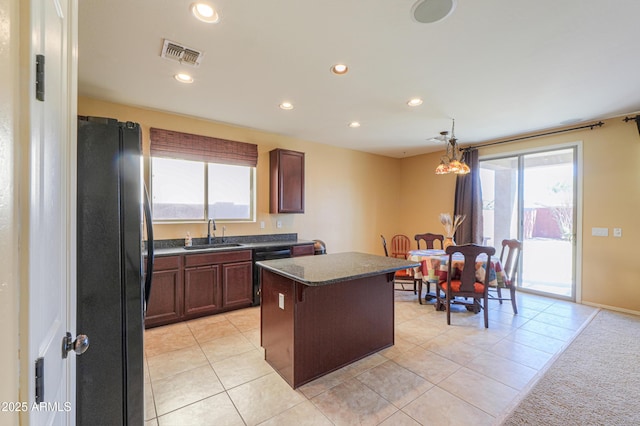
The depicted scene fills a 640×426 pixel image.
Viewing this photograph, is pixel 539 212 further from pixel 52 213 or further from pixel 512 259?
pixel 52 213

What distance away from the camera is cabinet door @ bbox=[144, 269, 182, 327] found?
3260 mm

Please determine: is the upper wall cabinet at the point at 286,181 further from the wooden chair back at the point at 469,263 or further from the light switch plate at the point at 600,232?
the light switch plate at the point at 600,232

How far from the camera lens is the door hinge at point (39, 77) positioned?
24.3 inches

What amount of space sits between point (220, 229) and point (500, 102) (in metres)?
4.20

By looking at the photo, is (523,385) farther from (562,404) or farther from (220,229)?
(220,229)

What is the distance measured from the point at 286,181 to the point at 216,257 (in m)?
1.69

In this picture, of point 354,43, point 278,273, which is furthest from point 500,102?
point 278,273

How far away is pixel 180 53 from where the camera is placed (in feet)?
7.72

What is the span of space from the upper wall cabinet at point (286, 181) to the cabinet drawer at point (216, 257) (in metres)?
1.02

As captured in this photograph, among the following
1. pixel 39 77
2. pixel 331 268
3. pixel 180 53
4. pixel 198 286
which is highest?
pixel 180 53

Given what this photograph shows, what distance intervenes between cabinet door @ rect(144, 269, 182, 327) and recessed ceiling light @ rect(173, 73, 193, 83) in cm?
218

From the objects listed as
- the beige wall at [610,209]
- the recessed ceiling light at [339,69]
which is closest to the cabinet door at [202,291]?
the recessed ceiling light at [339,69]

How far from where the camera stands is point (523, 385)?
224cm

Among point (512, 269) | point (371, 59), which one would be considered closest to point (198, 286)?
point (371, 59)
